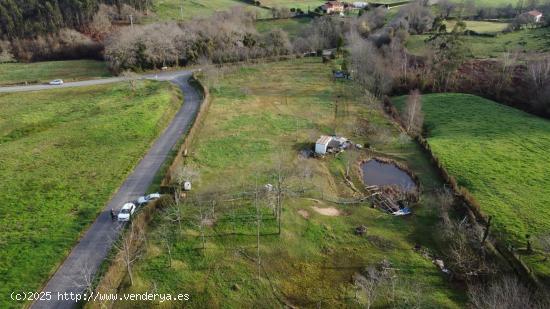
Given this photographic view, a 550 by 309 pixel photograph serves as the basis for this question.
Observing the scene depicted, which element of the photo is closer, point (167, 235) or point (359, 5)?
point (167, 235)

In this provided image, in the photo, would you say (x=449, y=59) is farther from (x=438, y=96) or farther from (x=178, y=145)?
(x=178, y=145)

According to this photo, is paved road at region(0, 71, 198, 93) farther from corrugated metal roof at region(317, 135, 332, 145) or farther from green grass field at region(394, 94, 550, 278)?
green grass field at region(394, 94, 550, 278)

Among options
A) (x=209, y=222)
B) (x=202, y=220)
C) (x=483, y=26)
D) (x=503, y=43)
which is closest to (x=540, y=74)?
(x=503, y=43)

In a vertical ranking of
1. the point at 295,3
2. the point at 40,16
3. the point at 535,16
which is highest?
the point at 295,3

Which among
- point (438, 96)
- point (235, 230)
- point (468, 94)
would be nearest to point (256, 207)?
point (235, 230)

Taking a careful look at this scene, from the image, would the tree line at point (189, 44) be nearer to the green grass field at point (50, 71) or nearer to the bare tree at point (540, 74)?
the green grass field at point (50, 71)

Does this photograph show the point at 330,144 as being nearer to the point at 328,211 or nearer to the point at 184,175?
the point at 328,211

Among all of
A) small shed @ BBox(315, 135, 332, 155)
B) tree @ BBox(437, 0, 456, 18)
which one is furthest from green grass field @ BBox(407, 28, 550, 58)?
small shed @ BBox(315, 135, 332, 155)
